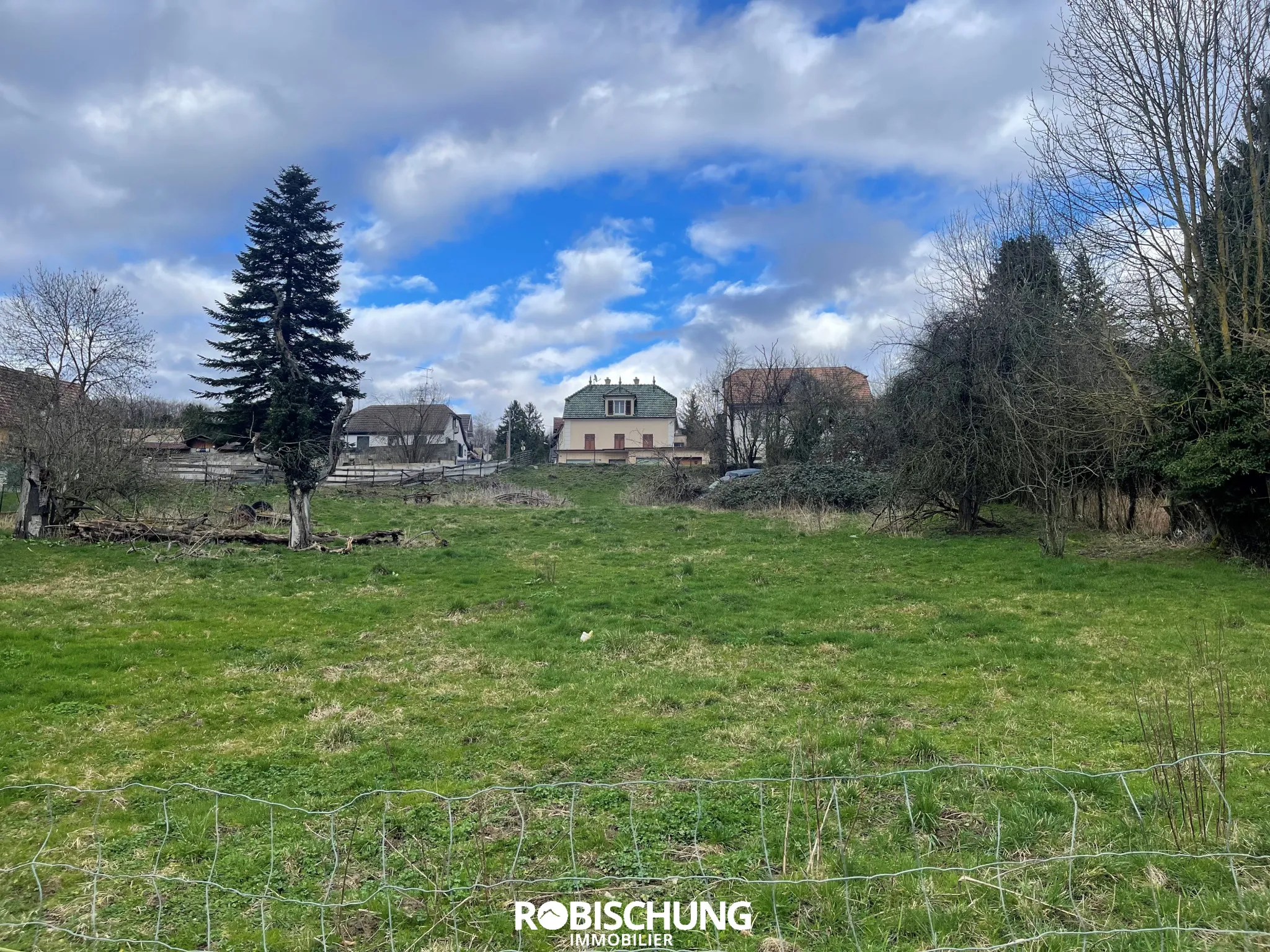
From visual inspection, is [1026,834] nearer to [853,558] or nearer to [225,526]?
[853,558]

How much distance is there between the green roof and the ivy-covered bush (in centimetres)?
2776

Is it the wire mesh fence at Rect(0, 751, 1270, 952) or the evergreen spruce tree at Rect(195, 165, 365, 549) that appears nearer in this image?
the wire mesh fence at Rect(0, 751, 1270, 952)

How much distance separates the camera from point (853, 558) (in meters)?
14.2

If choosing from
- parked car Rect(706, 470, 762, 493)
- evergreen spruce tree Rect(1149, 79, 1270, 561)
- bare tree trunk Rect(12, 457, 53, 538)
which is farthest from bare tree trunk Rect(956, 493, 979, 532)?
bare tree trunk Rect(12, 457, 53, 538)

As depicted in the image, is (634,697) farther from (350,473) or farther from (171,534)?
(350,473)

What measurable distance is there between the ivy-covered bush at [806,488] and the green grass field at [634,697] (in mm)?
10660

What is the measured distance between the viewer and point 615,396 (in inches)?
2172

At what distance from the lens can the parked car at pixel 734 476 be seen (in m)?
28.7

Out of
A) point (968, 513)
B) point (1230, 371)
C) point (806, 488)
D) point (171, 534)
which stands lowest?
point (171, 534)

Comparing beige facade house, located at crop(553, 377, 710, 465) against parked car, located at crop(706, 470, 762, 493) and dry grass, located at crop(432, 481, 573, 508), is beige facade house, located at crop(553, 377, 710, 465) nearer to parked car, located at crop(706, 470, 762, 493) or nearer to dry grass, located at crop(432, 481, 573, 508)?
parked car, located at crop(706, 470, 762, 493)

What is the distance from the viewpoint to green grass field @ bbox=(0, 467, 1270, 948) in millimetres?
3443

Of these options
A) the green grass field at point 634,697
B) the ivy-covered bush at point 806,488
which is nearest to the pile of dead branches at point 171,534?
→ the green grass field at point 634,697

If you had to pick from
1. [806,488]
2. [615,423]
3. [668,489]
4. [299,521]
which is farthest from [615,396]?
[299,521]

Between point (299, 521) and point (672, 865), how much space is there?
1353 cm
